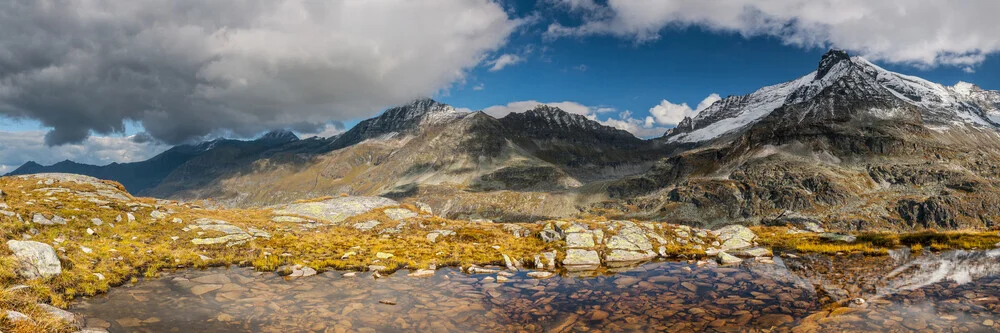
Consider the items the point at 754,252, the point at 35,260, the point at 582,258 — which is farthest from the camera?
the point at 754,252

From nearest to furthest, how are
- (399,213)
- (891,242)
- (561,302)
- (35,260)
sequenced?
(35,260) → (561,302) → (891,242) → (399,213)

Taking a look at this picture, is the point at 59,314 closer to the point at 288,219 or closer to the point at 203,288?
the point at 203,288

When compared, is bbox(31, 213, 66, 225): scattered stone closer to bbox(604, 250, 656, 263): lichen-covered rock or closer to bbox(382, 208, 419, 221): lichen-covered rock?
bbox(382, 208, 419, 221): lichen-covered rock

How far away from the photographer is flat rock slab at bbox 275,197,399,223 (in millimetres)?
35438

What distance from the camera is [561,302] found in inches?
626

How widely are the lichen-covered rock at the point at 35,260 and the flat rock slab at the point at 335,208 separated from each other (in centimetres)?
1906

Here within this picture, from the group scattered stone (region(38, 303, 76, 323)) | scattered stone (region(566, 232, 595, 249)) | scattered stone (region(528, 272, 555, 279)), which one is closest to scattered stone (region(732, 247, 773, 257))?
scattered stone (region(566, 232, 595, 249))

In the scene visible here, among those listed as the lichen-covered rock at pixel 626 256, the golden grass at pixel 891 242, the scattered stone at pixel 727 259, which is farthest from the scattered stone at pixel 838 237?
the lichen-covered rock at pixel 626 256

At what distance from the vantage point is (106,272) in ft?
54.5

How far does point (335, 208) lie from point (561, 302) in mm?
27058

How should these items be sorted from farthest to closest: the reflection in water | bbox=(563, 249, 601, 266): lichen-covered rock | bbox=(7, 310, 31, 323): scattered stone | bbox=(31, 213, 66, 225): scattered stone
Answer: bbox=(563, 249, 601, 266): lichen-covered rock, bbox=(31, 213, 66, 225): scattered stone, the reflection in water, bbox=(7, 310, 31, 323): scattered stone

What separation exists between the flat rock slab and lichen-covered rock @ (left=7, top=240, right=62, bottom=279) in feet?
62.5

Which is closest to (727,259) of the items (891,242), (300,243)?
(891,242)

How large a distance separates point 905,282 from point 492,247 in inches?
756
